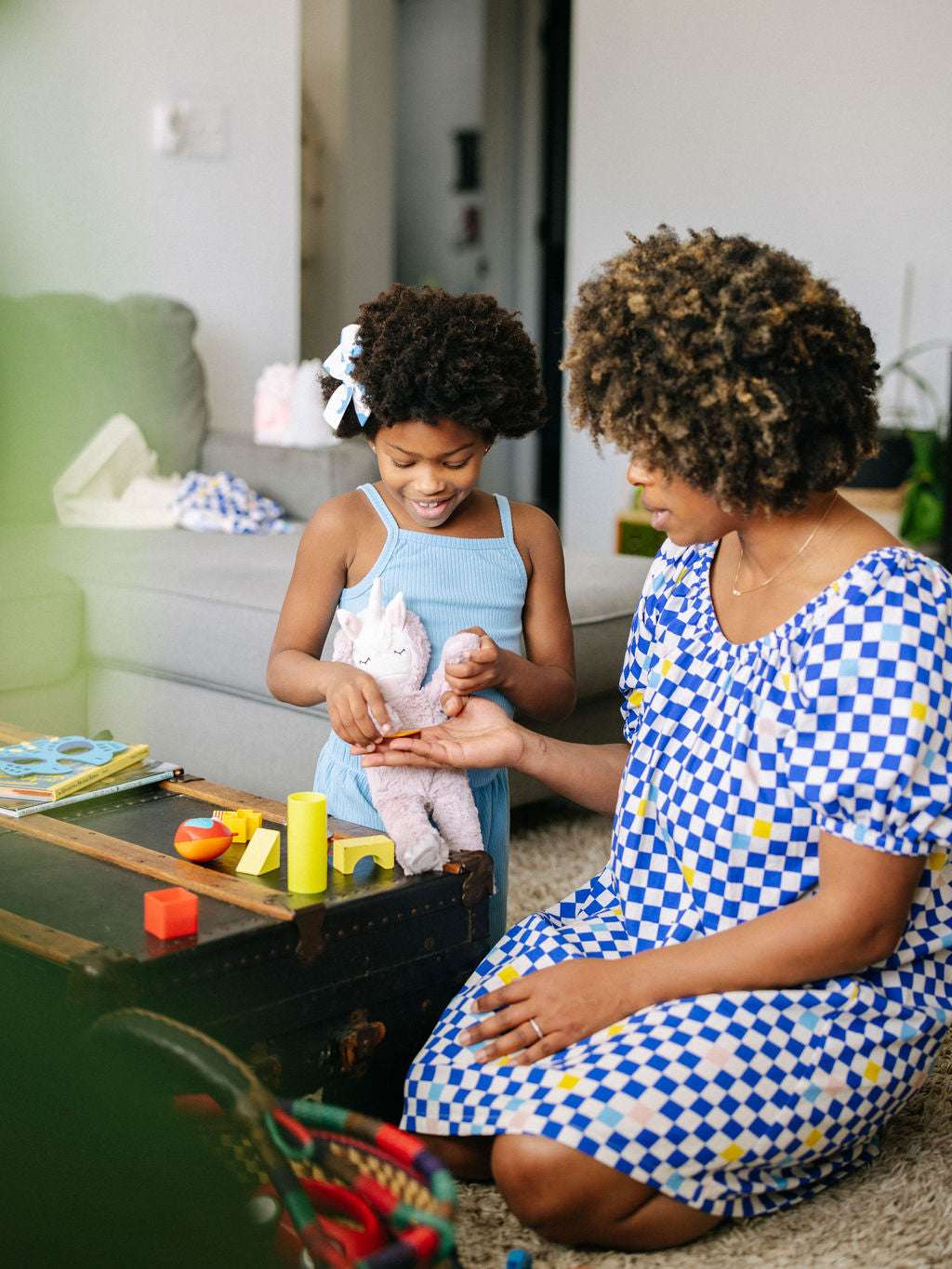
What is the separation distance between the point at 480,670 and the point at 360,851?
0.24 metres

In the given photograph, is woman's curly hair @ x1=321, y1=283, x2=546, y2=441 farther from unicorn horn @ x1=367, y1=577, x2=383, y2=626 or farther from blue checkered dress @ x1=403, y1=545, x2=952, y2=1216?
blue checkered dress @ x1=403, y1=545, x2=952, y2=1216

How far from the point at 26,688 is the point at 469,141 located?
5.81 metres

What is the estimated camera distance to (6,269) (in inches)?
9.5

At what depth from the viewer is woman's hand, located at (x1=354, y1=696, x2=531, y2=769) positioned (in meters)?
1.36

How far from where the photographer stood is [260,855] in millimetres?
1240

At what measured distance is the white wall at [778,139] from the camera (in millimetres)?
4035

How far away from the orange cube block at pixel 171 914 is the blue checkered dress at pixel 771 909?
313 mm

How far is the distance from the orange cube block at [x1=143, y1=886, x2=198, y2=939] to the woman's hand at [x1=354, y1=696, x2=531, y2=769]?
12.0 inches

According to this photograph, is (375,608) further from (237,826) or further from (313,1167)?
(313,1167)

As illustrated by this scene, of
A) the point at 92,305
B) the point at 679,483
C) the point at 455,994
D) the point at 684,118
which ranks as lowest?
the point at 455,994

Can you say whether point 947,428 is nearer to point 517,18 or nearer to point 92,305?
point 517,18

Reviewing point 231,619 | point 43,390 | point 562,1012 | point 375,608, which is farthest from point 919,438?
point 43,390

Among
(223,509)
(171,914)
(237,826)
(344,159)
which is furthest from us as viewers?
(344,159)

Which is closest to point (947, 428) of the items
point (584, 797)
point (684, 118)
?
point (684, 118)
